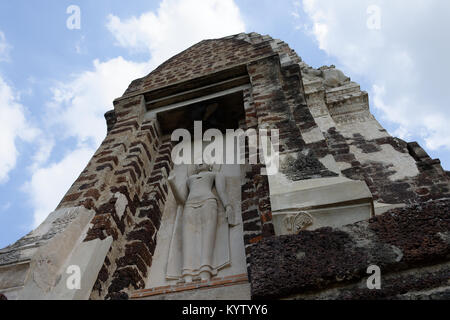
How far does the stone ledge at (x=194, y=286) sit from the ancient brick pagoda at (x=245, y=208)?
0.01 meters

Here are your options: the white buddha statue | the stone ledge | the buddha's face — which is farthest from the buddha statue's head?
the stone ledge

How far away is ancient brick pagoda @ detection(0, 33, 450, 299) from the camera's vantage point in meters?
1.91

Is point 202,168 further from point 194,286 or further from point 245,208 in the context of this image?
point 194,286

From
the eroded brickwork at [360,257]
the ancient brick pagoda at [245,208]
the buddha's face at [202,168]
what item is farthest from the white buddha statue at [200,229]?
the eroded brickwork at [360,257]

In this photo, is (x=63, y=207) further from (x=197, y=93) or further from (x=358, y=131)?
(x=358, y=131)

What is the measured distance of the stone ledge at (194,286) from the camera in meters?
3.19


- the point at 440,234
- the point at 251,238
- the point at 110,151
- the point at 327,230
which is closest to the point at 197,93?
the point at 110,151

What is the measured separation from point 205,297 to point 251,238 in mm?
723

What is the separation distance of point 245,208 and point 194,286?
104 cm

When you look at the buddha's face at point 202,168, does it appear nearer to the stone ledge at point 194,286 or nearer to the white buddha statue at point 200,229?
the white buddha statue at point 200,229

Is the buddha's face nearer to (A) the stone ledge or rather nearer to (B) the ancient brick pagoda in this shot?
(B) the ancient brick pagoda

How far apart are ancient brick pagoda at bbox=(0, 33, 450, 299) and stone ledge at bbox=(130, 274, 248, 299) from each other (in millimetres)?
14

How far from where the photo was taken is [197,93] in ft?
19.4

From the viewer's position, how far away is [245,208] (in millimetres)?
3971
